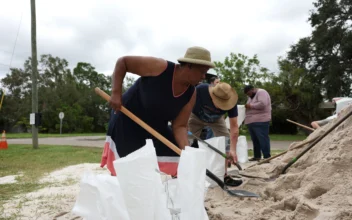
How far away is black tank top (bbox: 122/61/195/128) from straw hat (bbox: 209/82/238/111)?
1.01m

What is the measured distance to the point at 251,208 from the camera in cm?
262

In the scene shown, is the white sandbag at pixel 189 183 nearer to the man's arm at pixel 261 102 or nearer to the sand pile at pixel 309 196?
the sand pile at pixel 309 196

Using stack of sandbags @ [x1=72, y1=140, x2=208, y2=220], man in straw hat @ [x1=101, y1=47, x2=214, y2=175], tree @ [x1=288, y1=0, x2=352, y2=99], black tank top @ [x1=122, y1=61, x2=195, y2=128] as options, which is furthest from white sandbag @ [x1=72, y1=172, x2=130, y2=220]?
tree @ [x1=288, y1=0, x2=352, y2=99]

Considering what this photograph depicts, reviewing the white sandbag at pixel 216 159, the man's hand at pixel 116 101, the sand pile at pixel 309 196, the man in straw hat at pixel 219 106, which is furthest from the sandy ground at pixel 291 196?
the man's hand at pixel 116 101

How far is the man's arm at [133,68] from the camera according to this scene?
2410 mm

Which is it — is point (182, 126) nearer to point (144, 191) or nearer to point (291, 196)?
point (291, 196)

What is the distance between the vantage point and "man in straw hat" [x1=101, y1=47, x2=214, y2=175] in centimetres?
239

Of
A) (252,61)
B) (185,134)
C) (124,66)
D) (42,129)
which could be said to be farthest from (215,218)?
(42,129)

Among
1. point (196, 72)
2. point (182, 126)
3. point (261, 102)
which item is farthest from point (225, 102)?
point (261, 102)

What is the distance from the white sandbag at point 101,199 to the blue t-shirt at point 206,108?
2107mm

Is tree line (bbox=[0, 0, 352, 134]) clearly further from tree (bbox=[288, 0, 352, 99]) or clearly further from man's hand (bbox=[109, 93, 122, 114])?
man's hand (bbox=[109, 93, 122, 114])

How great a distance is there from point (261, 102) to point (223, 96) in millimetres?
2448

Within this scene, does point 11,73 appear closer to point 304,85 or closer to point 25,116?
point 25,116

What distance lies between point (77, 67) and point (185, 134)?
49.2m
